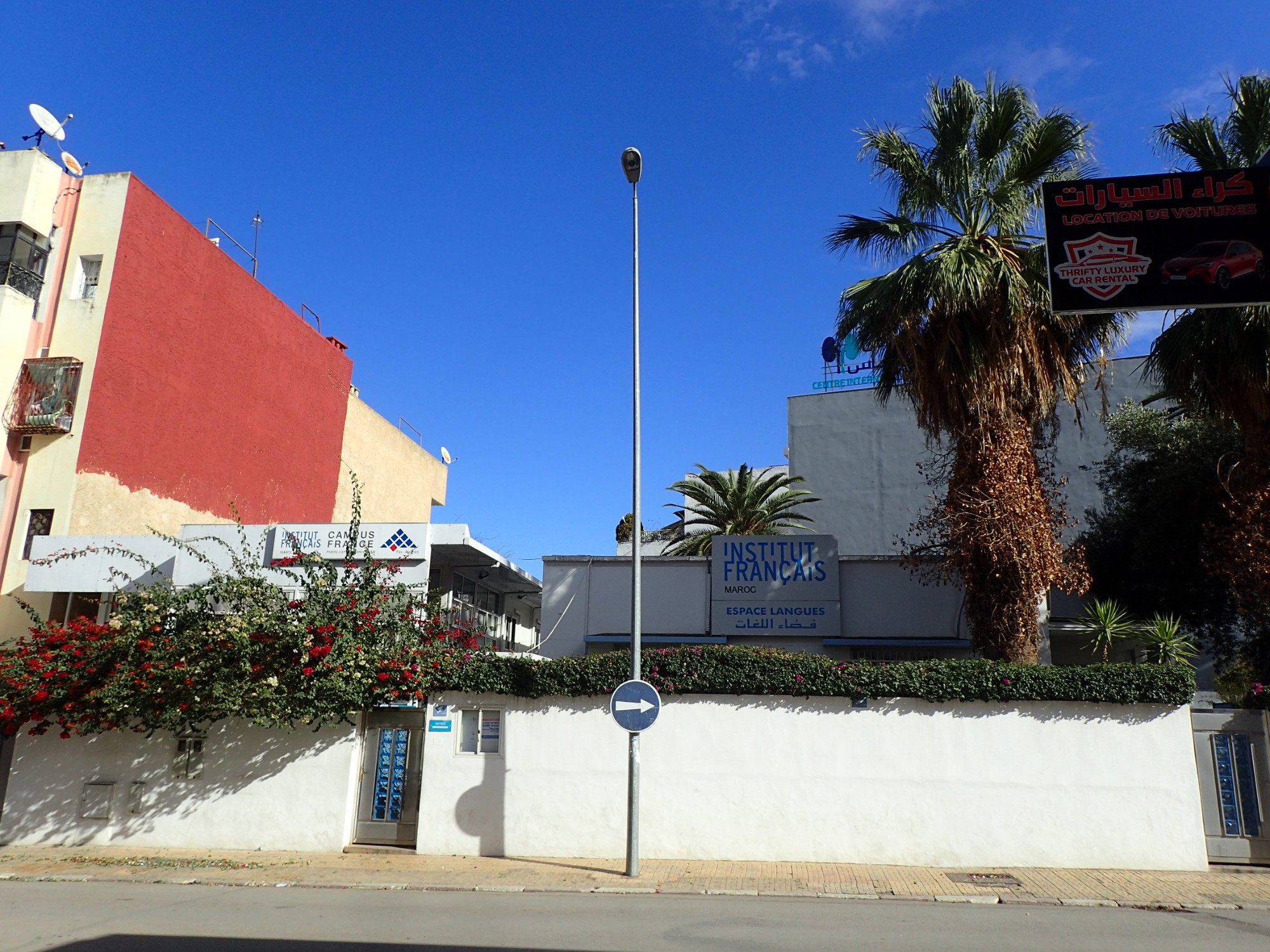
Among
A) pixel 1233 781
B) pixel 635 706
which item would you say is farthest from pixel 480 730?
pixel 1233 781

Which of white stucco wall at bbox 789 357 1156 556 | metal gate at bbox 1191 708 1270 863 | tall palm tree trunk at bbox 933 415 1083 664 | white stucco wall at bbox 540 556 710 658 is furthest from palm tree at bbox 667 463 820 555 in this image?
metal gate at bbox 1191 708 1270 863

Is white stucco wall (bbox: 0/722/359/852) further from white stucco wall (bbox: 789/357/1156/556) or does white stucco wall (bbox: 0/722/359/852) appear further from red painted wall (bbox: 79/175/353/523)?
white stucco wall (bbox: 789/357/1156/556)

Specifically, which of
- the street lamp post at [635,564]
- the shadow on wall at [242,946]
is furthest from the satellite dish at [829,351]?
the shadow on wall at [242,946]

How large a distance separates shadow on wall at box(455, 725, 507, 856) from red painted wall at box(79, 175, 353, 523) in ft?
41.5

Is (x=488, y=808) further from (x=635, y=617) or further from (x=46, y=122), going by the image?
(x=46, y=122)

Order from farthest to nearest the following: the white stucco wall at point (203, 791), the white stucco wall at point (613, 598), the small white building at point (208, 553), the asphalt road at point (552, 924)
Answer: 1. the white stucco wall at point (613, 598)
2. the small white building at point (208, 553)
3. the white stucco wall at point (203, 791)
4. the asphalt road at point (552, 924)

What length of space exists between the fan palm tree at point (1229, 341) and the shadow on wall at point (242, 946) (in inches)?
495

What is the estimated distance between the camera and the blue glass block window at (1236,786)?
12.6 metres

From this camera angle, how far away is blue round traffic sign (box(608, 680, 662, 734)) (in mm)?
11984

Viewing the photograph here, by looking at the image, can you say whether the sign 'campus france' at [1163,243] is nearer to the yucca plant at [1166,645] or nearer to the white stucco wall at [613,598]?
the yucca plant at [1166,645]

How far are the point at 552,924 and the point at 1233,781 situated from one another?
9473 mm

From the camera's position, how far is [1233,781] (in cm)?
1273

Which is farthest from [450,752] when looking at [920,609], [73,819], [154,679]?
[920,609]

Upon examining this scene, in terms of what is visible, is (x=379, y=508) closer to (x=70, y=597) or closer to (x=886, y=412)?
(x=70, y=597)
